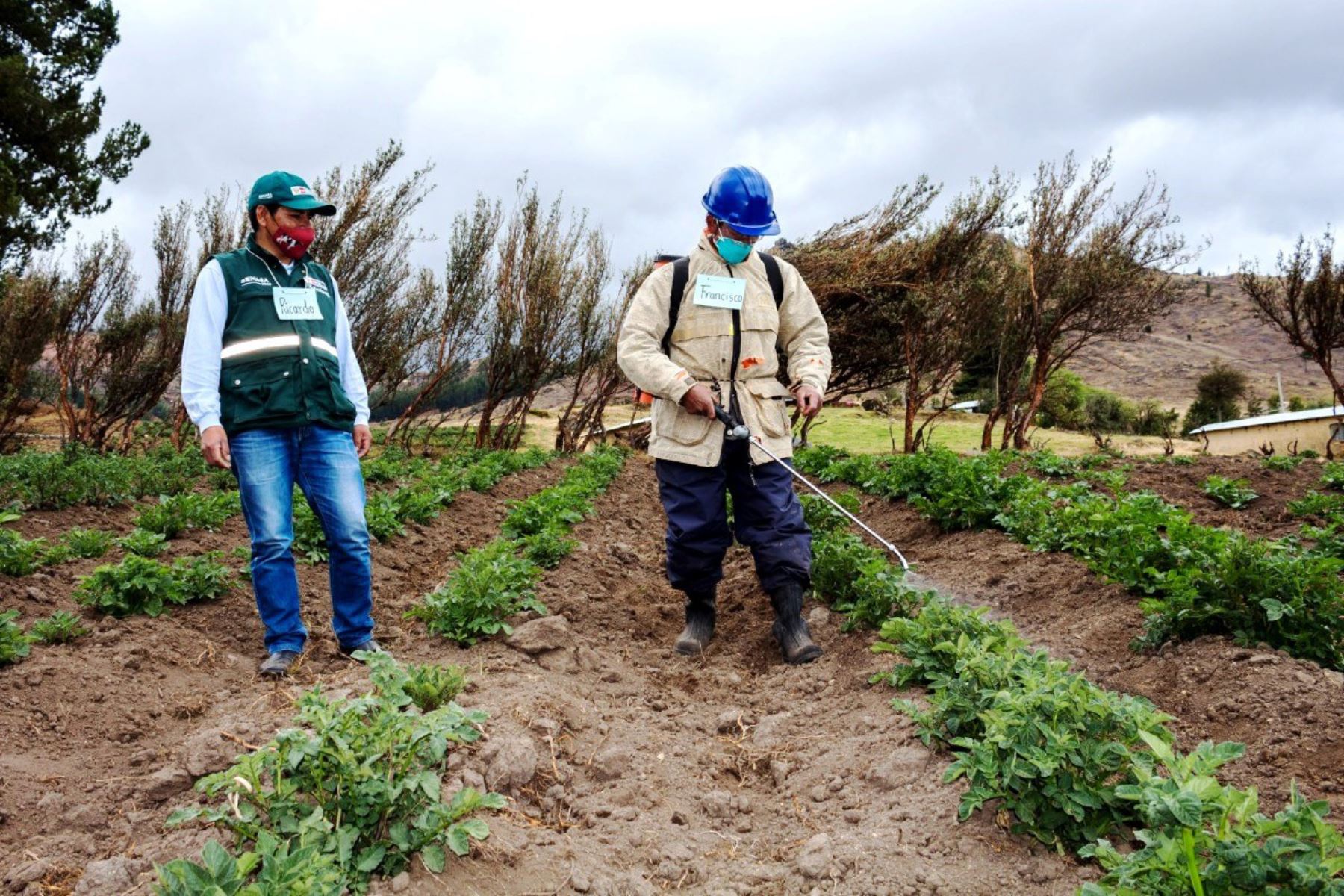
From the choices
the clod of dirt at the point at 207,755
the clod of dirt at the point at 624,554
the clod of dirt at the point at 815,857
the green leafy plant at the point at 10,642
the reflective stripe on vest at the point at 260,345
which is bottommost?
the clod of dirt at the point at 624,554

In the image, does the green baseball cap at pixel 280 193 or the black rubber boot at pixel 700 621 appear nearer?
the green baseball cap at pixel 280 193

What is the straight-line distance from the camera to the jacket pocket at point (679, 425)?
13.3 feet

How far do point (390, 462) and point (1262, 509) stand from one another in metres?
10.2

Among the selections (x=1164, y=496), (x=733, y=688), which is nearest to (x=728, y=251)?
(x=733, y=688)

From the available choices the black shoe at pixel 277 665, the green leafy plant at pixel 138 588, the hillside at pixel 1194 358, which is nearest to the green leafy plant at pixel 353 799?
the black shoe at pixel 277 665

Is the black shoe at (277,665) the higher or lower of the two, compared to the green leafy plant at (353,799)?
lower

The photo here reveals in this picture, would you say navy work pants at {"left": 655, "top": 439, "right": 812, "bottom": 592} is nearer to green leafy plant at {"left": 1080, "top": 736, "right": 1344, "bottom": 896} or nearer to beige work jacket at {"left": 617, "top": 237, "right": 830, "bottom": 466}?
beige work jacket at {"left": 617, "top": 237, "right": 830, "bottom": 466}

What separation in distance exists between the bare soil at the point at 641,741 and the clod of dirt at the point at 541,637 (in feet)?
0.14

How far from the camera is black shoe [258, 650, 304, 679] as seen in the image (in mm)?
3586

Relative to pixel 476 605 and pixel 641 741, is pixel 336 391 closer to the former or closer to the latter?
pixel 476 605

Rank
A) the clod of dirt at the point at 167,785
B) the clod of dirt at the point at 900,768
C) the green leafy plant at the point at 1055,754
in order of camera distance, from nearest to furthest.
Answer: the green leafy plant at the point at 1055,754 < the clod of dirt at the point at 167,785 < the clod of dirt at the point at 900,768

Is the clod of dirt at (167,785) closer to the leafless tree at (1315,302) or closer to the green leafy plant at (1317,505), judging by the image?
the green leafy plant at (1317,505)

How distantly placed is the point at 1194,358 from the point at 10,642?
62.8 m

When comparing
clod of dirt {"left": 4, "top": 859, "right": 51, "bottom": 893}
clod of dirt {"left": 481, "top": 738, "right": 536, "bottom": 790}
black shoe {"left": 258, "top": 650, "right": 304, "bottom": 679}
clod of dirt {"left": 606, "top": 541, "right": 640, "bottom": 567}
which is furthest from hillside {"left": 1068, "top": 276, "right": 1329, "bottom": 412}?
clod of dirt {"left": 4, "top": 859, "right": 51, "bottom": 893}
